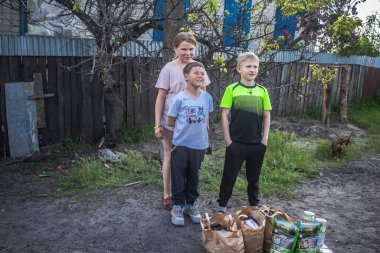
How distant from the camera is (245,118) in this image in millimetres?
3686

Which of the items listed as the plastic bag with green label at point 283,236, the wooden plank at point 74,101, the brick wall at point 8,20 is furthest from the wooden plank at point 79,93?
the plastic bag with green label at point 283,236

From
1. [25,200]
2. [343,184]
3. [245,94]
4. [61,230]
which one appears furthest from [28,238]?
[343,184]

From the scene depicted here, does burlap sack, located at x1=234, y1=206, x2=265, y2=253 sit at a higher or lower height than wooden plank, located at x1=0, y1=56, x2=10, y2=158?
lower

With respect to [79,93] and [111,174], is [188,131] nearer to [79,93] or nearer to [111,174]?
[111,174]

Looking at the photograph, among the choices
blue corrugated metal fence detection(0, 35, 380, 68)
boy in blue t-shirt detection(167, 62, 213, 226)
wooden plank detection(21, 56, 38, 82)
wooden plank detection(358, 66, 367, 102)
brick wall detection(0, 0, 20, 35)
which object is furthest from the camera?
wooden plank detection(358, 66, 367, 102)

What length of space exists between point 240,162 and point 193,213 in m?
0.71

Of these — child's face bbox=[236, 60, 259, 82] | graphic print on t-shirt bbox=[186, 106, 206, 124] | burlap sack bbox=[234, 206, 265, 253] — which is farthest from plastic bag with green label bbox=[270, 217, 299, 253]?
child's face bbox=[236, 60, 259, 82]

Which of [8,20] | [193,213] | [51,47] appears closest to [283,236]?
[193,213]

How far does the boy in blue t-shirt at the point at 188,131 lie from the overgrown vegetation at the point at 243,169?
1.03 metres

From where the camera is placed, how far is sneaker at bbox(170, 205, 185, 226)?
→ 3.76 m

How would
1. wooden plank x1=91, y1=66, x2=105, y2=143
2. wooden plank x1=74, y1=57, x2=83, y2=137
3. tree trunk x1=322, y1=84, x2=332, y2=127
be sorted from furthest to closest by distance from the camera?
tree trunk x1=322, y1=84, x2=332, y2=127 < wooden plank x1=91, y1=66, x2=105, y2=143 < wooden plank x1=74, y1=57, x2=83, y2=137

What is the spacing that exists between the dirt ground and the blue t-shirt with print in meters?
0.87

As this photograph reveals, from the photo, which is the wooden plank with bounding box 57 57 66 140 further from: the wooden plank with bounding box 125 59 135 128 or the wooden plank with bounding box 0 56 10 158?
the wooden plank with bounding box 125 59 135 128

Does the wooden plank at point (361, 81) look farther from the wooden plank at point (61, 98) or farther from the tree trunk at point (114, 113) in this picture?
the wooden plank at point (61, 98)
